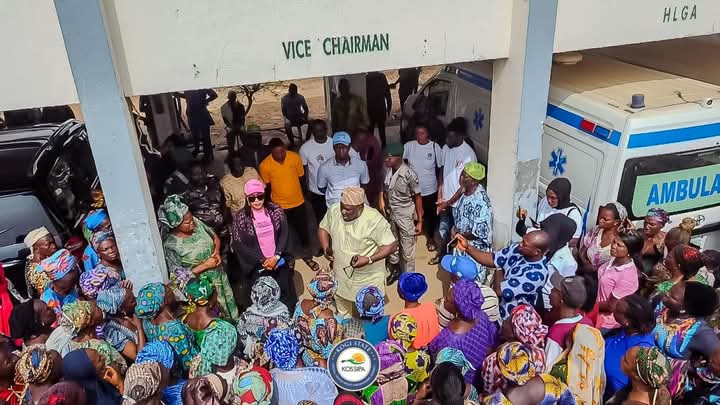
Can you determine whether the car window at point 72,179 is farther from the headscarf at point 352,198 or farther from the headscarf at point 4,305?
the headscarf at point 352,198

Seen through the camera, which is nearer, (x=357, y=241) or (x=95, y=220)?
(x=357, y=241)

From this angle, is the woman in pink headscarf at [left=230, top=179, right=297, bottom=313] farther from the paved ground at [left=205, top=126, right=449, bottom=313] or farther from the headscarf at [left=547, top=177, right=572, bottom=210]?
the headscarf at [left=547, top=177, right=572, bottom=210]

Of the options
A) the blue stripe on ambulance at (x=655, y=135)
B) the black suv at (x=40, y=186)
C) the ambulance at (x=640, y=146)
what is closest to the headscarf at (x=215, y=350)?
the black suv at (x=40, y=186)

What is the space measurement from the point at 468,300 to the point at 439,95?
14.0 ft

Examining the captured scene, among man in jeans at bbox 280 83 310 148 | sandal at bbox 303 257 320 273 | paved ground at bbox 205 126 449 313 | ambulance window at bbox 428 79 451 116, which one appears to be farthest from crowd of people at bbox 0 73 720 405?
man in jeans at bbox 280 83 310 148

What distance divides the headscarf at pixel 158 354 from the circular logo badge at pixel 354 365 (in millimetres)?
1020

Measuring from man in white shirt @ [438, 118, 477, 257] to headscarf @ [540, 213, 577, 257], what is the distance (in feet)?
4.25

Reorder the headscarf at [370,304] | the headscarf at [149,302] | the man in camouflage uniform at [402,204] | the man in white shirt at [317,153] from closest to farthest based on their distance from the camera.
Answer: the headscarf at [370,304], the headscarf at [149,302], the man in camouflage uniform at [402,204], the man in white shirt at [317,153]

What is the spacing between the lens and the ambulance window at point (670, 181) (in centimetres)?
450

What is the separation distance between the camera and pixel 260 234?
15.2ft

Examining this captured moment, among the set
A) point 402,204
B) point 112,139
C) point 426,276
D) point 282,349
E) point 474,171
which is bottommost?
point 426,276

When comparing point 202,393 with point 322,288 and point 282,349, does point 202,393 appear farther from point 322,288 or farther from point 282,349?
point 322,288

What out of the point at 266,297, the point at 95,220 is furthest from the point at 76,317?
the point at 95,220

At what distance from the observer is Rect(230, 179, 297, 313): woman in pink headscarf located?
15.1ft
